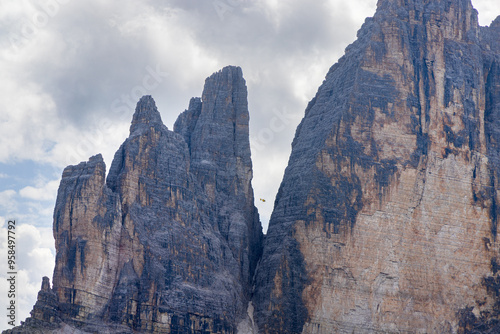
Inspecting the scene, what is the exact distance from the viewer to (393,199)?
525ft

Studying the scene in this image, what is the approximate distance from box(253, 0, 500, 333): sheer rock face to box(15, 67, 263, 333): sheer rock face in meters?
5.34

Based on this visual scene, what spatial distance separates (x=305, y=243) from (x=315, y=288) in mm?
5512

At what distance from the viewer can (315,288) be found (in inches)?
6201

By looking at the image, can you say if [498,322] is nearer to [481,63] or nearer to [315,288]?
[315,288]

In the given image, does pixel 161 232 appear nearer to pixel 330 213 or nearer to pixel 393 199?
pixel 330 213

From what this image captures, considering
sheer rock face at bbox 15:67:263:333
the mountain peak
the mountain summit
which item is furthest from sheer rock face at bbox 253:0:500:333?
the mountain peak

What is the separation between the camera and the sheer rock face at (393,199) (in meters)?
157

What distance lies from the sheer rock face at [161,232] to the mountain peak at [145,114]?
0.38ft

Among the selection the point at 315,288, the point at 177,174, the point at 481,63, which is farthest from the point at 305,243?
the point at 481,63

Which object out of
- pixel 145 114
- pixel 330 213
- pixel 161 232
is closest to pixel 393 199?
pixel 330 213

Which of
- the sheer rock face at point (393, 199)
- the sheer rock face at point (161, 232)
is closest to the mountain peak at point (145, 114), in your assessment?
the sheer rock face at point (161, 232)

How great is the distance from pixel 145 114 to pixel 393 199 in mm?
30749

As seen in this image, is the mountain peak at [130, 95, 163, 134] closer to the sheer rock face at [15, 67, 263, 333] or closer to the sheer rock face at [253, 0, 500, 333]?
the sheer rock face at [15, 67, 263, 333]

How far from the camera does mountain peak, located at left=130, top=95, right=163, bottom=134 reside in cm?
15862
